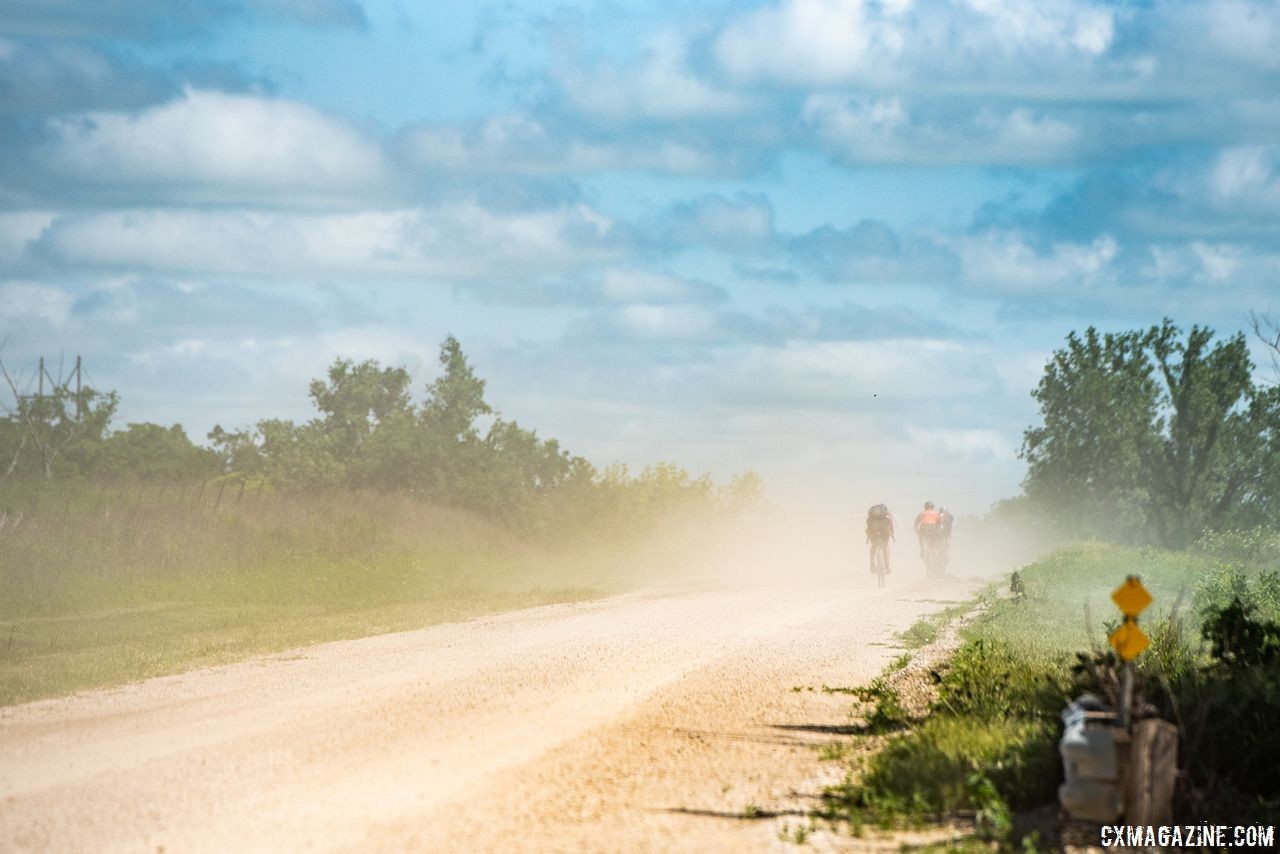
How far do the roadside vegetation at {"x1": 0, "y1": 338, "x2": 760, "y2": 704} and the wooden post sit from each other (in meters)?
10.9

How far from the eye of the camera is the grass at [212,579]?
18.5m

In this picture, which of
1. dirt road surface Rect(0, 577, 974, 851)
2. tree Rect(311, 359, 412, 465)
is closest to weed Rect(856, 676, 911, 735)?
dirt road surface Rect(0, 577, 974, 851)

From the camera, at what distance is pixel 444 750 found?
10414 mm

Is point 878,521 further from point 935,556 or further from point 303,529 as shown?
point 303,529

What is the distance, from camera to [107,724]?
11.7m

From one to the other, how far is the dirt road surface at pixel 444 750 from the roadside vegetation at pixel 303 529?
2.90 meters

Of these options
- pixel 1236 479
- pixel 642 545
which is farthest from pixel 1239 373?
pixel 642 545

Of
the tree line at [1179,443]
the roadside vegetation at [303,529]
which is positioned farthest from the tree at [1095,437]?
the roadside vegetation at [303,529]

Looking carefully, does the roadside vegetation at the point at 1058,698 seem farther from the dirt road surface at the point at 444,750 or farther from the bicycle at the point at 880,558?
the bicycle at the point at 880,558

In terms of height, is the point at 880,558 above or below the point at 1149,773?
above

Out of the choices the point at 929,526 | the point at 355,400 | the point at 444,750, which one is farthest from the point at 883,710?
the point at 355,400

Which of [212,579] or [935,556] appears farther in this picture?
[935,556]

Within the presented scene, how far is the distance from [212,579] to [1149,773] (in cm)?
2354

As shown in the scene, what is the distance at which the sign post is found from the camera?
24.2 feet
